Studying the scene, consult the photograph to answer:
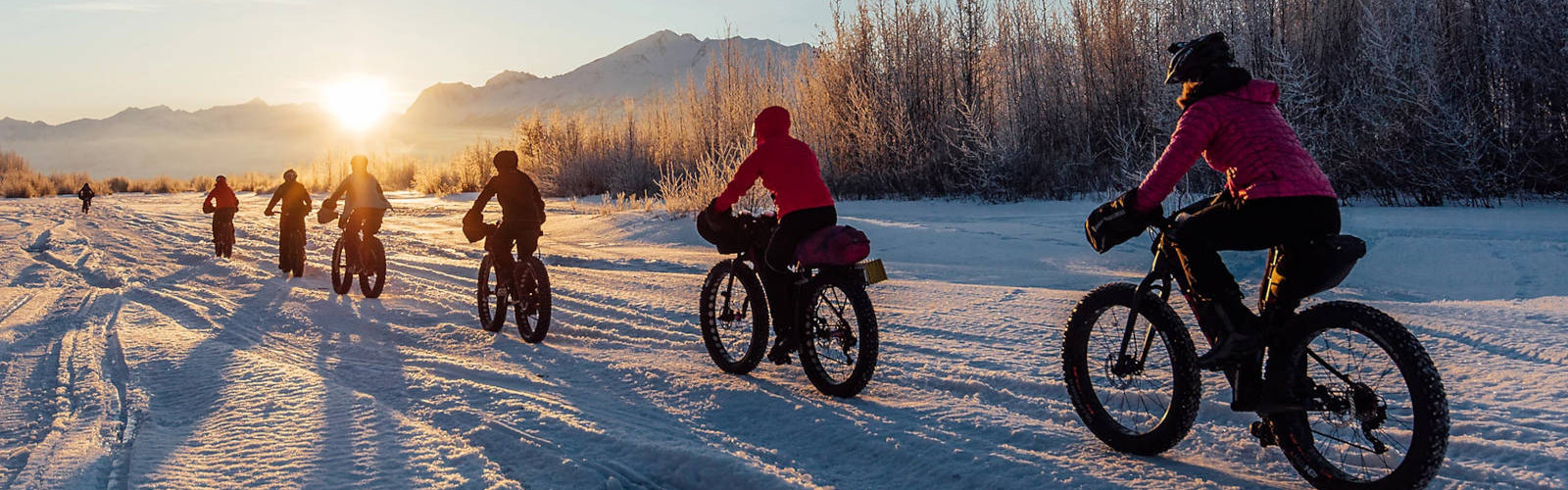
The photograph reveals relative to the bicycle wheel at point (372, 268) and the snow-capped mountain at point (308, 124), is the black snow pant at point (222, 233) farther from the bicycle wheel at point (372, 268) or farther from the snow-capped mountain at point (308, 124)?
the snow-capped mountain at point (308, 124)

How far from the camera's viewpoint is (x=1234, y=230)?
347 centimetres

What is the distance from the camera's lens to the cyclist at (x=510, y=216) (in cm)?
750

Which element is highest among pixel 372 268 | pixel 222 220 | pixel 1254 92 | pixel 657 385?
pixel 1254 92

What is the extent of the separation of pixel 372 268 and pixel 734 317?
534 cm

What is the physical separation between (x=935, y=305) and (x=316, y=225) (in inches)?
618

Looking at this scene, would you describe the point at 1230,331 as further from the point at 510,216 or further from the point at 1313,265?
the point at 510,216

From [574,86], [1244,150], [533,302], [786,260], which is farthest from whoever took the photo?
[574,86]

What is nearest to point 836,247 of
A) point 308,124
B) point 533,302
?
point 533,302

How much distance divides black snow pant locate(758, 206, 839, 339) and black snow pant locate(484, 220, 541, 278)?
8.65ft

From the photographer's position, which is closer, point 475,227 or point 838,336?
point 838,336

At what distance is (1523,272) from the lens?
27.6ft

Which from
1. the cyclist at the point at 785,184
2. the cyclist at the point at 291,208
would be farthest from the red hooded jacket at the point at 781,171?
the cyclist at the point at 291,208

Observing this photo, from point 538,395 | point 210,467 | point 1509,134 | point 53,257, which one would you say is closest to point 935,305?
point 538,395

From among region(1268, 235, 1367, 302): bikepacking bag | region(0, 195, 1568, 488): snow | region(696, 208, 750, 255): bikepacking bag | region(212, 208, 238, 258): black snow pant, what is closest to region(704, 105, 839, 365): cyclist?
region(696, 208, 750, 255): bikepacking bag
